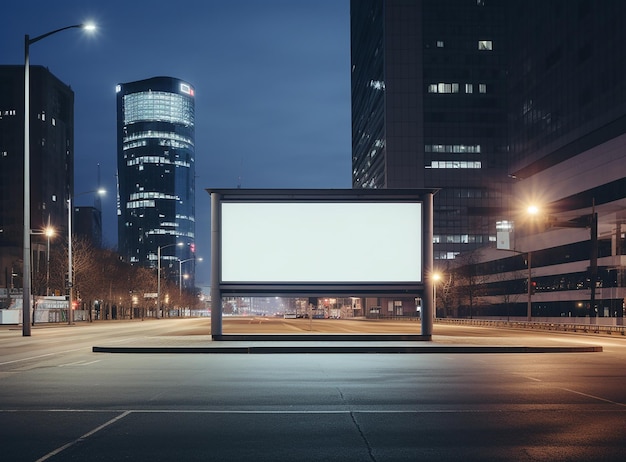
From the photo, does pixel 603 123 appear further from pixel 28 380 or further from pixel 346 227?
pixel 28 380

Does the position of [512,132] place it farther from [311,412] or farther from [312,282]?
[311,412]

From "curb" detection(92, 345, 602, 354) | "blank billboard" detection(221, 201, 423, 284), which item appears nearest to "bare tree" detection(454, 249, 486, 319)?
"blank billboard" detection(221, 201, 423, 284)

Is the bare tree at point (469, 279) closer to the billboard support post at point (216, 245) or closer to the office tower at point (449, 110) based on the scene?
the office tower at point (449, 110)

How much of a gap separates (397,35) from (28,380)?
503 feet

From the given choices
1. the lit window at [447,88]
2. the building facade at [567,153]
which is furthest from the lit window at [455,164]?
the building facade at [567,153]

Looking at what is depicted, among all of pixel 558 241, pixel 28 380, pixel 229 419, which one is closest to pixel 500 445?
pixel 229 419

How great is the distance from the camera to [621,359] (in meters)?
22.5

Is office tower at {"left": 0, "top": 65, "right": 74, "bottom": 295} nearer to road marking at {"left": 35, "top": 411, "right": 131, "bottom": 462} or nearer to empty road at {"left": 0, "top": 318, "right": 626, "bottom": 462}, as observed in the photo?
empty road at {"left": 0, "top": 318, "right": 626, "bottom": 462}

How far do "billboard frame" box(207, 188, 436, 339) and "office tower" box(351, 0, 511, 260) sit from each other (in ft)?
424

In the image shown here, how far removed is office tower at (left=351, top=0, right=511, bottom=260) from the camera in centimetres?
15812

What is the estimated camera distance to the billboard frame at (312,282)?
27578 millimetres

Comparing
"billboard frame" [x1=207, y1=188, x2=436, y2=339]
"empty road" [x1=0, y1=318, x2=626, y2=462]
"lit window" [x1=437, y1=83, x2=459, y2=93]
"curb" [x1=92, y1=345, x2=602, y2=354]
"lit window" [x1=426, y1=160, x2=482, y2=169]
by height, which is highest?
"lit window" [x1=437, y1=83, x2=459, y2=93]

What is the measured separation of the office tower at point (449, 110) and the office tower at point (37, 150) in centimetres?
7644

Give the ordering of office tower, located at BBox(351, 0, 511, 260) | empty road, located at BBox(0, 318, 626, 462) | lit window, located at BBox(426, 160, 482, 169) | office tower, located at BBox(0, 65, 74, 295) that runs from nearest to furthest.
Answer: empty road, located at BBox(0, 318, 626, 462)
office tower, located at BBox(351, 0, 511, 260)
lit window, located at BBox(426, 160, 482, 169)
office tower, located at BBox(0, 65, 74, 295)
